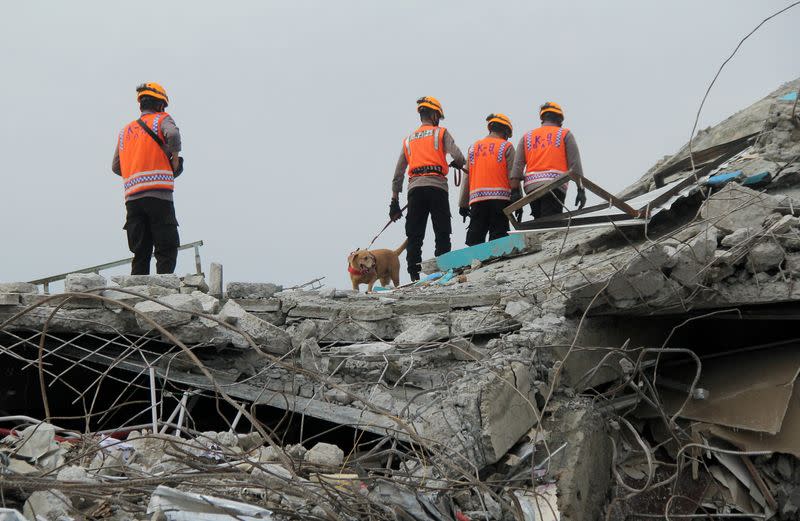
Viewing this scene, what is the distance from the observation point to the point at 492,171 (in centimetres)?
917

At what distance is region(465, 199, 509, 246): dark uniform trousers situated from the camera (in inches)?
365

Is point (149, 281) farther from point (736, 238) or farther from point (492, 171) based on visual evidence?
point (492, 171)

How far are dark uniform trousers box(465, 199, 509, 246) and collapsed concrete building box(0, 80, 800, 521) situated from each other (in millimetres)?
3145

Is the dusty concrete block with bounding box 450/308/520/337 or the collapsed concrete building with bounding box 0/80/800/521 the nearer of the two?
the collapsed concrete building with bounding box 0/80/800/521

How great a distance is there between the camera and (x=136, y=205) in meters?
7.08

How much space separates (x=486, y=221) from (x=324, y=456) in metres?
6.17

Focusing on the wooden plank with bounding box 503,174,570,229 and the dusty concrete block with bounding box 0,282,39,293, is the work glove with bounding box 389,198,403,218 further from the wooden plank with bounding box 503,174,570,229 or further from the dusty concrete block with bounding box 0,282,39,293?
the dusty concrete block with bounding box 0,282,39,293

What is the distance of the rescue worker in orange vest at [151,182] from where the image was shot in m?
7.04

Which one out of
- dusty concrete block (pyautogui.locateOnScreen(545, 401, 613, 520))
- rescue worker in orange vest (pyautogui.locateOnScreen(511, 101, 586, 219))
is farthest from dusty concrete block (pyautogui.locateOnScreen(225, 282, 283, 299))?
rescue worker in orange vest (pyautogui.locateOnScreen(511, 101, 586, 219))

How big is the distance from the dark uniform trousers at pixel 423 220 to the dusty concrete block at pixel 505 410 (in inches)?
196

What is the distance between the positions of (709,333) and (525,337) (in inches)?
85.5

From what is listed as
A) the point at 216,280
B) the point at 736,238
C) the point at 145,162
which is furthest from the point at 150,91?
the point at 736,238

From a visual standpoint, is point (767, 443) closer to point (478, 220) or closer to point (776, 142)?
point (776, 142)

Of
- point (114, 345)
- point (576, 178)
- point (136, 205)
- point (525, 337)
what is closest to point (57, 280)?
point (114, 345)
